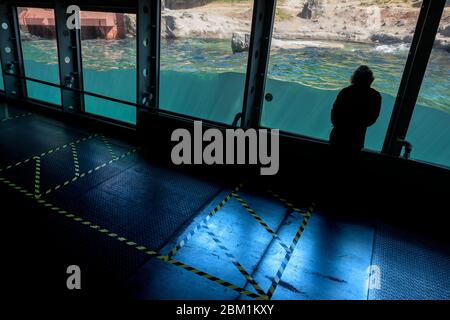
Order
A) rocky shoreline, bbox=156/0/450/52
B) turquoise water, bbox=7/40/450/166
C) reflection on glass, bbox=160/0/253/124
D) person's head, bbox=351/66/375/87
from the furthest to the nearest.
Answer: reflection on glass, bbox=160/0/253/124 → turquoise water, bbox=7/40/450/166 → rocky shoreline, bbox=156/0/450/52 → person's head, bbox=351/66/375/87

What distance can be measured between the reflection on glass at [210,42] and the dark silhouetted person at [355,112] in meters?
2.59

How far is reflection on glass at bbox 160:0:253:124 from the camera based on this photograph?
7.03 m

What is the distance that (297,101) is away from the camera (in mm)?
14719

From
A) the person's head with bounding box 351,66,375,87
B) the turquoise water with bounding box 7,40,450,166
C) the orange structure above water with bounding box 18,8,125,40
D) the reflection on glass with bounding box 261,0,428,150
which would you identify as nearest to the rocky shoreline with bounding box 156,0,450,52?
the reflection on glass with bounding box 261,0,428,150

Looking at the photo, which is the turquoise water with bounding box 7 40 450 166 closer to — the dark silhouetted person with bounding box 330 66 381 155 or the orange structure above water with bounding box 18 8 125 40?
the orange structure above water with bounding box 18 8 125 40

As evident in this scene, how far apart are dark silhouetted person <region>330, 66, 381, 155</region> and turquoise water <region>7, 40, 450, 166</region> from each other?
107 cm

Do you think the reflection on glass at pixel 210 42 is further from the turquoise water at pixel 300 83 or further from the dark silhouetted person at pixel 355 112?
the dark silhouetted person at pixel 355 112

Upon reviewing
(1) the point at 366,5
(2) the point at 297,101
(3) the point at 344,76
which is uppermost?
(1) the point at 366,5

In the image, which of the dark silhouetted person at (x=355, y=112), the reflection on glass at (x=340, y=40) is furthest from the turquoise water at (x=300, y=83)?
the dark silhouetted person at (x=355, y=112)

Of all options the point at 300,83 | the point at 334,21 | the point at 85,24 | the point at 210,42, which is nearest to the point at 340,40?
the point at 334,21

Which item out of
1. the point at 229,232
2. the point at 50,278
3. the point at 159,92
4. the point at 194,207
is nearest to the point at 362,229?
the point at 229,232

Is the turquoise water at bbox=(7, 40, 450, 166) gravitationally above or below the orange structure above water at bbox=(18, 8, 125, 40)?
below

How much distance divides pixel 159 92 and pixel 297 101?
892 centimetres
